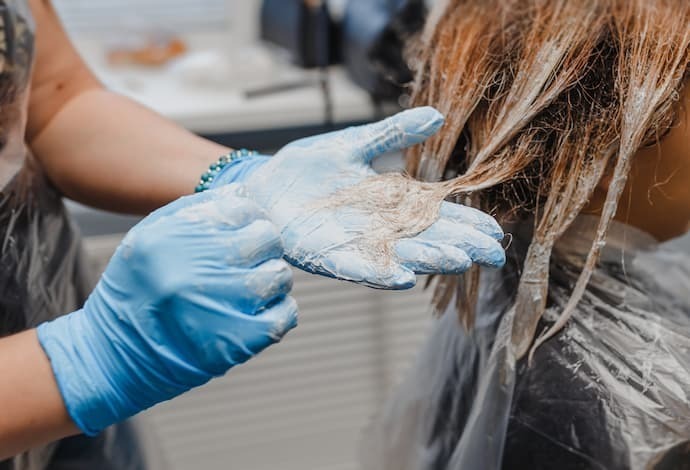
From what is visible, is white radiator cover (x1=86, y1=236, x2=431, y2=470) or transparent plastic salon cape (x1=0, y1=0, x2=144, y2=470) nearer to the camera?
transparent plastic salon cape (x1=0, y1=0, x2=144, y2=470)

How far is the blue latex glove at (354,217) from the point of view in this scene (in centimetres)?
69

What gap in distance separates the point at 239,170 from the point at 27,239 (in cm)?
28

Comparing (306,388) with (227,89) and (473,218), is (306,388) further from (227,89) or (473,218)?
(473,218)

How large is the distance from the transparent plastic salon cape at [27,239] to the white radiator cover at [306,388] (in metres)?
0.76

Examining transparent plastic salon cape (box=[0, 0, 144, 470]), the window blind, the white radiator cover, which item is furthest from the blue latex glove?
the window blind

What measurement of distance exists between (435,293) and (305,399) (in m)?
1.00

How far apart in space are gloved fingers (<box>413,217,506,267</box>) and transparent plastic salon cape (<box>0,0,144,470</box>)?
0.49 metres

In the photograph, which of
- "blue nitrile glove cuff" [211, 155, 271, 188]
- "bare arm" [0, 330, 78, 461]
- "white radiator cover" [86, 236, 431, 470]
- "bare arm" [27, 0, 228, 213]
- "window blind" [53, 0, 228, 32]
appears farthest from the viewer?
"window blind" [53, 0, 228, 32]

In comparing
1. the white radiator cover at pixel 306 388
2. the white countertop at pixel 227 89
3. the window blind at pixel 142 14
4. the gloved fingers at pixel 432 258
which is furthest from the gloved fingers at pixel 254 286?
the window blind at pixel 142 14

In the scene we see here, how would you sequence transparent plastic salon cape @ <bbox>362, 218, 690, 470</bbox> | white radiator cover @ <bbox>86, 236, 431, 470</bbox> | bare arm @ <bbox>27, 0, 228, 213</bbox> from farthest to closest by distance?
1. white radiator cover @ <bbox>86, 236, 431, 470</bbox>
2. bare arm @ <bbox>27, 0, 228, 213</bbox>
3. transparent plastic salon cape @ <bbox>362, 218, 690, 470</bbox>

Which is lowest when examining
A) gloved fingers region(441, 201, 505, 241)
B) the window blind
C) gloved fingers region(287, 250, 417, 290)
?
the window blind

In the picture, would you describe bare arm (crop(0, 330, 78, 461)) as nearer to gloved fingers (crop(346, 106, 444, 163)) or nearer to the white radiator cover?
gloved fingers (crop(346, 106, 444, 163))

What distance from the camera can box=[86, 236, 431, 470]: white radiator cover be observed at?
178 centimetres

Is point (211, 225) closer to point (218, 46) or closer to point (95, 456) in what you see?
point (95, 456)
